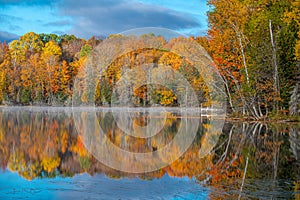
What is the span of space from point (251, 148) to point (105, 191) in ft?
24.9

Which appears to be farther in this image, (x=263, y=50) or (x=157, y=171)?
(x=263, y=50)

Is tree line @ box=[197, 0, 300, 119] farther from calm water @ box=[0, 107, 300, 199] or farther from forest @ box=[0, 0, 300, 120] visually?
calm water @ box=[0, 107, 300, 199]

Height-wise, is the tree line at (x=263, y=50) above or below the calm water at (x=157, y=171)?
above

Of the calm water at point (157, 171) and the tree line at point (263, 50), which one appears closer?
the calm water at point (157, 171)

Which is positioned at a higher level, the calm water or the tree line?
the tree line

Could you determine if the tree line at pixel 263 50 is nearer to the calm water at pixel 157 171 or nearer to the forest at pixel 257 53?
the forest at pixel 257 53

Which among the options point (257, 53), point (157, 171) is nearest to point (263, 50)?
point (257, 53)

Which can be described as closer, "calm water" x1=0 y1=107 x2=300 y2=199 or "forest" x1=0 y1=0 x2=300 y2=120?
"calm water" x1=0 y1=107 x2=300 y2=199

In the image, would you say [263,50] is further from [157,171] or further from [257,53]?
[157,171]

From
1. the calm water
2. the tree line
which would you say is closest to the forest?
the tree line

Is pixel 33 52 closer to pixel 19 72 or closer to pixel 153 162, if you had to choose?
pixel 19 72

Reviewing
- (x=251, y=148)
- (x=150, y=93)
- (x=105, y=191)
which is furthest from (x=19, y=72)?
(x=105, y=191)

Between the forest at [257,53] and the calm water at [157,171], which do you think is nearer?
the calm water at [157,171]

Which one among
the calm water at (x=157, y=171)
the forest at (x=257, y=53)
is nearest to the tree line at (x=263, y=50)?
the forest at (x=257, y=53)
